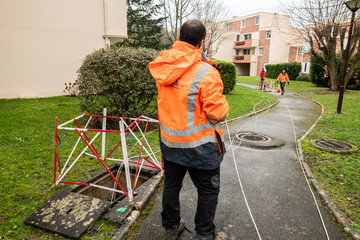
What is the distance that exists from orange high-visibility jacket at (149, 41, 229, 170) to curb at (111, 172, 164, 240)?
1.15 m

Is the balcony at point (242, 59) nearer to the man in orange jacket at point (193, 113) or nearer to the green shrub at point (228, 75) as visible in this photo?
the green shrub at point (228, 75)

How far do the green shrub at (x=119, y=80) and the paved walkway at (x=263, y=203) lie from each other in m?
2.76

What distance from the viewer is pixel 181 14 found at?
86.1 feet

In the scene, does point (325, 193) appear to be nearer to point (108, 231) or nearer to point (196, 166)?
point (196, 166)

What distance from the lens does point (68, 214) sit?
296 cm

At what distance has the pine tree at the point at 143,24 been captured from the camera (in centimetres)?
2653

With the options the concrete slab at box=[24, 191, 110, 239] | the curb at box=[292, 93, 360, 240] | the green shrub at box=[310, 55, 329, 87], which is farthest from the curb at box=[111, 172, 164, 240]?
the green shrub at box=[310, 55, 329, 87]

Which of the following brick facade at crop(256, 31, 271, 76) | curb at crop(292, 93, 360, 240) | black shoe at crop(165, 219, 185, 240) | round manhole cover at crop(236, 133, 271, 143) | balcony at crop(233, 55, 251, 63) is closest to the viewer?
black shoe at crop(165, 219, 185, 240)

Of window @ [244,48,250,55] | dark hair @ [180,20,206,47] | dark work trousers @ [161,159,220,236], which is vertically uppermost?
window @ [244,48,250,55]

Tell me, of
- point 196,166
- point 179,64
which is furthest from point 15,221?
point 179,64

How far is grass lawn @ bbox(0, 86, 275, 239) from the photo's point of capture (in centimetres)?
285

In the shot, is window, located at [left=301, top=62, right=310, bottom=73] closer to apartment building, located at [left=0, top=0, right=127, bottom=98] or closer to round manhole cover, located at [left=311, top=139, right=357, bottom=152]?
apartment building, located at [left=0, top=0, right=127, bottom=98]

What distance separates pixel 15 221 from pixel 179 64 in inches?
107

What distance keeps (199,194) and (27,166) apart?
355 cm
